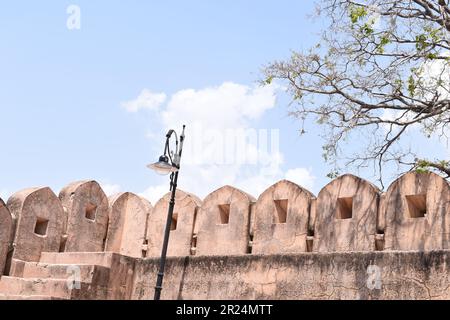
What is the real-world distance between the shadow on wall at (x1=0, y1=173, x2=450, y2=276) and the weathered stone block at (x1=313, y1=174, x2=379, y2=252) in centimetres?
1

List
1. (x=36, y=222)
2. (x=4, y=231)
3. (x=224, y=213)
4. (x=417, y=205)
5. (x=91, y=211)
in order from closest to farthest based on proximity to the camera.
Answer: (x=417, y=205) < (x=4, y=231) < (x=224, y=213) < (x=36, y=222) < (x=91, y=211)

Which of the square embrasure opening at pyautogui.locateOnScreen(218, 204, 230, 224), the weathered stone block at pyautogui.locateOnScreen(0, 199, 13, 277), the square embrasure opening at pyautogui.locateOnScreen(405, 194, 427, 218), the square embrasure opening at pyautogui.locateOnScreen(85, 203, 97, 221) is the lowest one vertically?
the weathered stone block at pyautogui.locateOnScreen(0, 199, 13, 277)

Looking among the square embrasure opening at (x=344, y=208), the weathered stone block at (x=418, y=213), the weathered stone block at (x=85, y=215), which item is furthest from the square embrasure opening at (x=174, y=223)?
the weathered stone block at (x=418, y=213)

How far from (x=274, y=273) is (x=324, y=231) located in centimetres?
78

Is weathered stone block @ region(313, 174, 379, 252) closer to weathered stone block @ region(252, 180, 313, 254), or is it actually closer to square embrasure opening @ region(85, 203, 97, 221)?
weathered stone block @ region(252, 180, 313, 254)

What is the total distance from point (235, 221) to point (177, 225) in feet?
3.44

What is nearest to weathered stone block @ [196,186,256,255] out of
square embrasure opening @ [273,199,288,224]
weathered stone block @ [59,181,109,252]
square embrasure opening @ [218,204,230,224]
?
square embrasure opening @ [218,204,230,224]

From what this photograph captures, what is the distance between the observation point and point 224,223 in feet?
31.6

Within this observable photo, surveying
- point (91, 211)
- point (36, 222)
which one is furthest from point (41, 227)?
point (91, 211)

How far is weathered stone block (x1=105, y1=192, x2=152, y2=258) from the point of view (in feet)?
34.8

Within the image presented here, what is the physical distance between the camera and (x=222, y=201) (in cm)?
968

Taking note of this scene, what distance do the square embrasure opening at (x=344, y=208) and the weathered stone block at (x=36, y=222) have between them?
13.6 feet

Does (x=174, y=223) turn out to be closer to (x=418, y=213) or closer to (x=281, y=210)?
(x=281, y=210)
